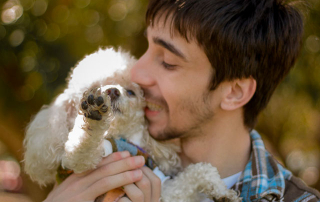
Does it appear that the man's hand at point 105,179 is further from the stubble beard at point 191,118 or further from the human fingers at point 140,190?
the stubble beard at point 191,118

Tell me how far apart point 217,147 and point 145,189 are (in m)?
0.67

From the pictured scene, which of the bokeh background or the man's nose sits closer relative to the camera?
the man's nose

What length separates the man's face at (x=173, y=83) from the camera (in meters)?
1.93

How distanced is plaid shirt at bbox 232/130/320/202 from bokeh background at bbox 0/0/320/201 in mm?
1492

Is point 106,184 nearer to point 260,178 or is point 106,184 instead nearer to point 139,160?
point 139,160

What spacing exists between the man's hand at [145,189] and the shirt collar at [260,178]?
52 centimetres

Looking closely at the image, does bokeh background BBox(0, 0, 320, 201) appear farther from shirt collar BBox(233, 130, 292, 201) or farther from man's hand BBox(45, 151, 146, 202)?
shirt collar BBox(233, 130, 292, 201)

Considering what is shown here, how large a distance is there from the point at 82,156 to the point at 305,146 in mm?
3197

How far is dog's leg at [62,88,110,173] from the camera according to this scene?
1.32 metres

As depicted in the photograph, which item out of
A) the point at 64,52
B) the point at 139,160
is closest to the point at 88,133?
the point at 139,160

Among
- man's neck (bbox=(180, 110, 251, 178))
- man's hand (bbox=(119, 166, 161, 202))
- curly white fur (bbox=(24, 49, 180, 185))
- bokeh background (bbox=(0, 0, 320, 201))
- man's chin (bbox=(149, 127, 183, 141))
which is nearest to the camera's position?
curly white fur (bbox=(24, 49, 180, 185))

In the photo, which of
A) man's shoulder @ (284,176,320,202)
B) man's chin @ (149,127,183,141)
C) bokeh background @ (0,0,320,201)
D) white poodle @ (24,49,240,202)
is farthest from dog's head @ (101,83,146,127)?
bokeh background @ (0,0,320,201)

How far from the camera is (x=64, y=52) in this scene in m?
Answer: 3.25

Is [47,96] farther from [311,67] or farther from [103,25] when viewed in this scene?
[311,67]
